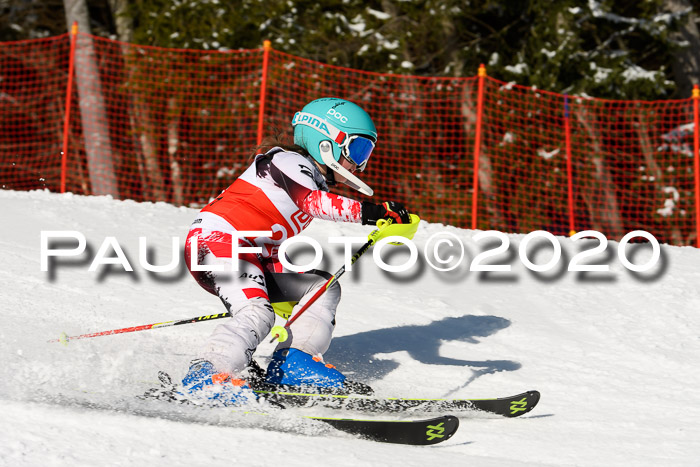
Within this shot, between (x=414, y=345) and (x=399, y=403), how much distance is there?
146 centimetres

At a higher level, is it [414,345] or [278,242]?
[278,242]

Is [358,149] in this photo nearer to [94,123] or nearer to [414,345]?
[414,345]

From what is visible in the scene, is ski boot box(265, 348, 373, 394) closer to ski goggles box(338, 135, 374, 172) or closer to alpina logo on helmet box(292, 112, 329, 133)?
ski goggles box(338, 135, 374, 172)

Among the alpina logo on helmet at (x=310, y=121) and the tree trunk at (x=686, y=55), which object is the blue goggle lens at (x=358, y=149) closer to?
the alpina logo on helmet at (x=310, y=121)

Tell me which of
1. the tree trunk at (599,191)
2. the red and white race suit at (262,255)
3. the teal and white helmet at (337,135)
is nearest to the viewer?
the red and white race suit at (262,255)

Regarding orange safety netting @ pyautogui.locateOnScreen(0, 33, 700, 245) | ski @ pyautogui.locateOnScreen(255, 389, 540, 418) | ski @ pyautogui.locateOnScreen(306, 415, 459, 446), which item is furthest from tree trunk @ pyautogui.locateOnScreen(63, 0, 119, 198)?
ski @ pyautogui.locateOnScreen(306, 415, 459, 446)

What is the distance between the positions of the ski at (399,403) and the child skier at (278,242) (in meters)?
0.11

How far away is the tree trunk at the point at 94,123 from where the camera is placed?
12.9 meters

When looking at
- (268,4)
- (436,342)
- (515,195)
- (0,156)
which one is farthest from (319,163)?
(0,156)

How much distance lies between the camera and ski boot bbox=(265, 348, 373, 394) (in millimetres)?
4215

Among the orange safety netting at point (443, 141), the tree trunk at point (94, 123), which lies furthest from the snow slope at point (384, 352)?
the tree trunk at point (94, 123)

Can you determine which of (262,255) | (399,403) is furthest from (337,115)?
(399,403)

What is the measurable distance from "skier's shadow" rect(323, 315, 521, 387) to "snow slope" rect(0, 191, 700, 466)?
0.02 m

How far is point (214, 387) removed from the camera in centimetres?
388
